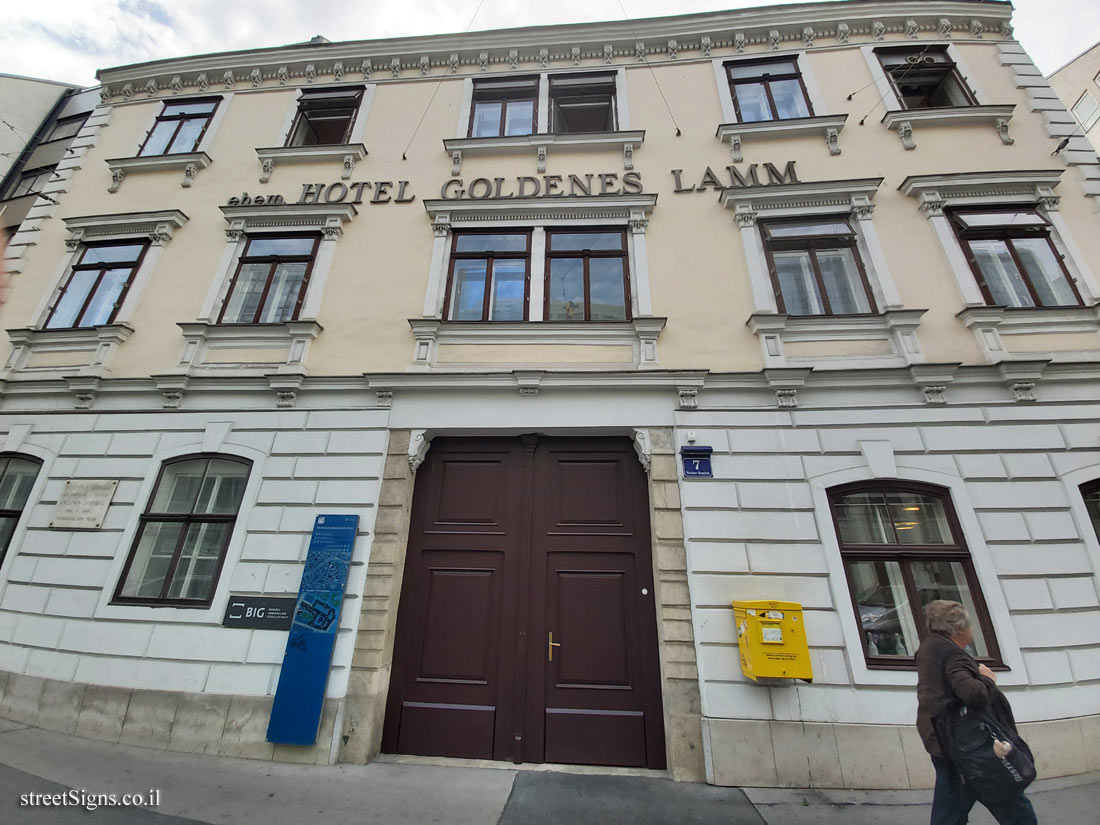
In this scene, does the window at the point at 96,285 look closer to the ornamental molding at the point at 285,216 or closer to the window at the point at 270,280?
the ornamental molding at the point at 285,216

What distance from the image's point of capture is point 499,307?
7.05 m


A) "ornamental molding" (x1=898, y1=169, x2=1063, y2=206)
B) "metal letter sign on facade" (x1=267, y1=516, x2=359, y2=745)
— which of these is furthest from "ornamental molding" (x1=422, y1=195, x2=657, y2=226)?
"metal letter sign on facade" (x1=267, y1=516, x2=359, y2=745)

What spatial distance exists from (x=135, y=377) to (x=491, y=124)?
7.28 m

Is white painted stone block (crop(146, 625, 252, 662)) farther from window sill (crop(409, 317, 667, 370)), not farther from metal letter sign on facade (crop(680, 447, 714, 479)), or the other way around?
metal letter sign on facade (crop(680, 447, 714, 479))

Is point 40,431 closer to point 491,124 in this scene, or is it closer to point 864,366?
point 491,124

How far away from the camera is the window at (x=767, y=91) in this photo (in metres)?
8.40

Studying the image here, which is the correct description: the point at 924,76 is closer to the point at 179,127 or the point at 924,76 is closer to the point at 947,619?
the point at 947,619

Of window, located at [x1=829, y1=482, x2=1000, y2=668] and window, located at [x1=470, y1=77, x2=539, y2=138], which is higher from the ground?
window, located at [x1=470, y1=77, x2=539, y2=138]

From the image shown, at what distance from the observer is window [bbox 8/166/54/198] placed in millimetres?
14346

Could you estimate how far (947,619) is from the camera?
3.23 metres

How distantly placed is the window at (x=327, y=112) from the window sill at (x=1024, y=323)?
11.1 metres

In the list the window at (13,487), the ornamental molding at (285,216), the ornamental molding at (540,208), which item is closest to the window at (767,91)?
the ornamental molding at (540,208)

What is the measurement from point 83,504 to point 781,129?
11.7 metres

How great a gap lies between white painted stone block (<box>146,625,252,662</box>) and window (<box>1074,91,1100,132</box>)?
96.7 feet
